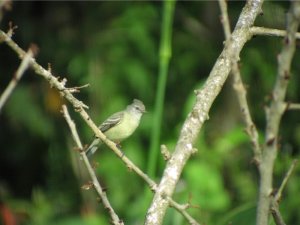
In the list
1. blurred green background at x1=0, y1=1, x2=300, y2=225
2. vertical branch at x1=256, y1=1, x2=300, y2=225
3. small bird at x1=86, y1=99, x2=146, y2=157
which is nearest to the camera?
vertical branch at x1=256, y1=1, x2=300, y2=225

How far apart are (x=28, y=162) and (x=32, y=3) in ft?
5.94

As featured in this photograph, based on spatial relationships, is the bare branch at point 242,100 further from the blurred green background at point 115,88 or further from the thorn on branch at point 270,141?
the blurred green background at point 115,88

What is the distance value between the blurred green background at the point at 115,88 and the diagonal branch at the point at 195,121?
11.9 ft

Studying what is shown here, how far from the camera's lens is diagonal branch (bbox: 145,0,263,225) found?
2.21m

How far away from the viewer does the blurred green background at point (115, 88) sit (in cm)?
667

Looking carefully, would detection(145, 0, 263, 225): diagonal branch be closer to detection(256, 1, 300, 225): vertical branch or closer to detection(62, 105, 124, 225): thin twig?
detection(62, 105, 124, 225): thin twig

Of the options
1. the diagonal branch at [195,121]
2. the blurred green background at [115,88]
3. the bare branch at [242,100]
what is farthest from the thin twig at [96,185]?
the blurred green background at [115,88]

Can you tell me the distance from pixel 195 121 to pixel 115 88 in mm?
4631

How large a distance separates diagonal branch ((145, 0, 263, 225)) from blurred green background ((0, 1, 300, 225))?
3.63 m

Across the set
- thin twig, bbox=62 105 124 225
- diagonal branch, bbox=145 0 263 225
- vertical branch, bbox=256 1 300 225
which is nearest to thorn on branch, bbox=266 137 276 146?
vertical branch, bbox=256 1 300 225

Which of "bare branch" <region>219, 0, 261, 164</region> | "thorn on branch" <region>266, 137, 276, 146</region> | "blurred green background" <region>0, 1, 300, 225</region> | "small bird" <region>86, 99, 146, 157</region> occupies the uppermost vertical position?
"blurred green background" <region>0, 1, 300, 225</region>

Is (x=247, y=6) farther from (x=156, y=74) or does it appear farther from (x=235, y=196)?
(x=156, y=74)

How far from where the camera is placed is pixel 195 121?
7.80 feet

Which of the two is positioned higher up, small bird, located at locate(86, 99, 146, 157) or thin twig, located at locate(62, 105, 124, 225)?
small bird, located at locate(86, 99, 146, 157)
